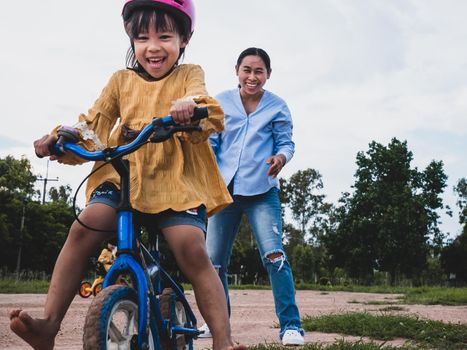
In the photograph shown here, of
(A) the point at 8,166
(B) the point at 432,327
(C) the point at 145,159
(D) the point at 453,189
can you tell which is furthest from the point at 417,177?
(C) the point at 145,159

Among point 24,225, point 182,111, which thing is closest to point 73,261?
point 182,111

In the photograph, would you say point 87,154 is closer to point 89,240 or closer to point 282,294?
point 89,240

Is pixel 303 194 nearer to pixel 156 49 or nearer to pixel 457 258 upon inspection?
pixel 457 258

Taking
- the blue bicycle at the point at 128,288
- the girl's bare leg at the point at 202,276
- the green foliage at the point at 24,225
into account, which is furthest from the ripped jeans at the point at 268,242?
the green foliage at the point at 24,225

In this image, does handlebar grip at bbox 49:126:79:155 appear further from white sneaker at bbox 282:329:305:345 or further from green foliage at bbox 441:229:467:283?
green foliage at bbox 441:229:467:283

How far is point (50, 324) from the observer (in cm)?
240

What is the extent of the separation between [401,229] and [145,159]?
37006 mm

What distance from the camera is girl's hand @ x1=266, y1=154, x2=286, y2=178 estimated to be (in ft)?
13.1

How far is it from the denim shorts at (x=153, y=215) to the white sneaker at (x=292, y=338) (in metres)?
1.67

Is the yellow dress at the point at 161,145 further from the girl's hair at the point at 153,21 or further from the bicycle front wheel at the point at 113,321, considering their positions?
the bicycle front wheel at the point at 113,321

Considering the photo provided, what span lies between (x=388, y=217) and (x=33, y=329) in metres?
37.1

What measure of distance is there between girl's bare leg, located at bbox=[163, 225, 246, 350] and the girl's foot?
1.96 feet

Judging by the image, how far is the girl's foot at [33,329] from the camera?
226 centimetres

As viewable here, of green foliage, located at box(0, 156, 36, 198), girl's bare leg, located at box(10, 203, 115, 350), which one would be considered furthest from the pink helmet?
green foliage, located at box(0, 156, 36, 198)
